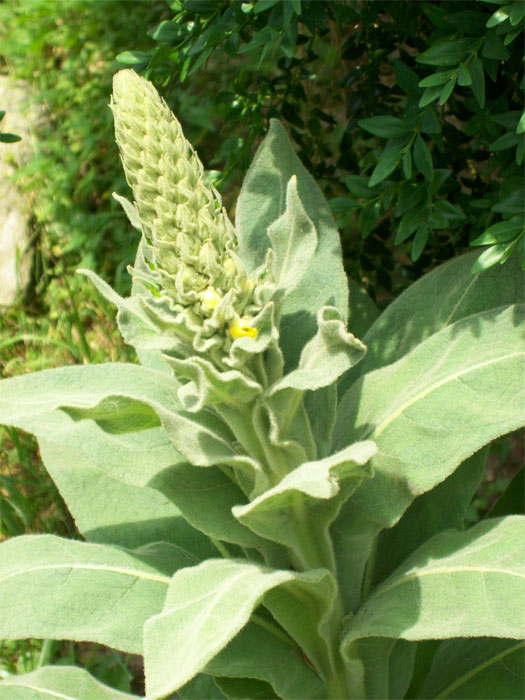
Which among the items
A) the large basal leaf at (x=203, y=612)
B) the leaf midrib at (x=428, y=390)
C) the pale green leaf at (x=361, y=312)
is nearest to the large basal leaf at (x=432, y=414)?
the leaf midrib at (x=428, y=390)

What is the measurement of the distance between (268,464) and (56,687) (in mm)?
1042

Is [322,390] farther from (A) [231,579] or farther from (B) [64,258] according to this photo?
(B) [64,258]

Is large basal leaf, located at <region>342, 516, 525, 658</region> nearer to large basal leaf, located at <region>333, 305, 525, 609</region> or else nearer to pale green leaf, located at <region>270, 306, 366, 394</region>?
large basal leaf, located at <region>333, 305, 525, 609</region>

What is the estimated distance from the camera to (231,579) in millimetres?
1828

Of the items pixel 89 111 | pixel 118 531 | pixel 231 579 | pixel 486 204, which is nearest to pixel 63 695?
pixel 118 531

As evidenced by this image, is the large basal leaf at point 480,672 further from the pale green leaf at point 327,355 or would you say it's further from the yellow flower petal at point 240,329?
the yellow flower petal at point 240,329

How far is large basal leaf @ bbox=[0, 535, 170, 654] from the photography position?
6.52 feet

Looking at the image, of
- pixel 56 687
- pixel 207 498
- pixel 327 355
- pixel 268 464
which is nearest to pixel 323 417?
pixel 268 464

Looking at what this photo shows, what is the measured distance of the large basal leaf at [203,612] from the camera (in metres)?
1.53

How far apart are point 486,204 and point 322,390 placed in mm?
777

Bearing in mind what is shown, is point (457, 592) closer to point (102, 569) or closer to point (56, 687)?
point (102, 569)

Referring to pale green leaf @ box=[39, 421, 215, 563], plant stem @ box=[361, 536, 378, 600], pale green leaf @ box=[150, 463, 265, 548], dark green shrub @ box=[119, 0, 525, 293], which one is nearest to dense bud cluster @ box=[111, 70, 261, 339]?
pale green leaf @ box=[150, 463, 265, 548]

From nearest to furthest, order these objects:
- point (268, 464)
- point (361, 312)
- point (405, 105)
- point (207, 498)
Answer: point (268, 464), point (207, 498), point (405, 105), point (361, 312)

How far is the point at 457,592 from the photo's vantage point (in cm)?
187
